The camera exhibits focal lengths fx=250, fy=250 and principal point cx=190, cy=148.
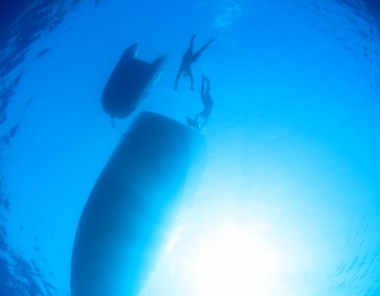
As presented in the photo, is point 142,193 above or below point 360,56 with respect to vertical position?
above

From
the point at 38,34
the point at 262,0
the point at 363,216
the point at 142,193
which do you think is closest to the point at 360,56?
the point at 262,0

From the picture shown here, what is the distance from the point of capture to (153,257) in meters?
3.95

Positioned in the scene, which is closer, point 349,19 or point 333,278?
point 349,19

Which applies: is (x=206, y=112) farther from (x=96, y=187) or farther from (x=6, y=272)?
(x=6, y=272)

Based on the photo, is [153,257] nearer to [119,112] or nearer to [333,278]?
[119,112]

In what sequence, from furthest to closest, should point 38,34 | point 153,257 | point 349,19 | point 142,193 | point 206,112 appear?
point 38,34, point 349,19, point 206,112, point 153,257, point 142,193

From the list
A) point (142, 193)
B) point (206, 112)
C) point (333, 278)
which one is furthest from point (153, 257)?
point (333, 278)

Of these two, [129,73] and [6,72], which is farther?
[6,72]

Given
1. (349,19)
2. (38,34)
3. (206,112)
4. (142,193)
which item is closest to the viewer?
(142,193)

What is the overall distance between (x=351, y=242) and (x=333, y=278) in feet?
9.90

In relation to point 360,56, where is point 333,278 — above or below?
below

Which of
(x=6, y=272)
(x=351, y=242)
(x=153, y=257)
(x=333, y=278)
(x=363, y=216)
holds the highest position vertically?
(x=153, y=257)

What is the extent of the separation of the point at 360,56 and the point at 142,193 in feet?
37.5

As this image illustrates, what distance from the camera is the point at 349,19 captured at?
9.48 meters
